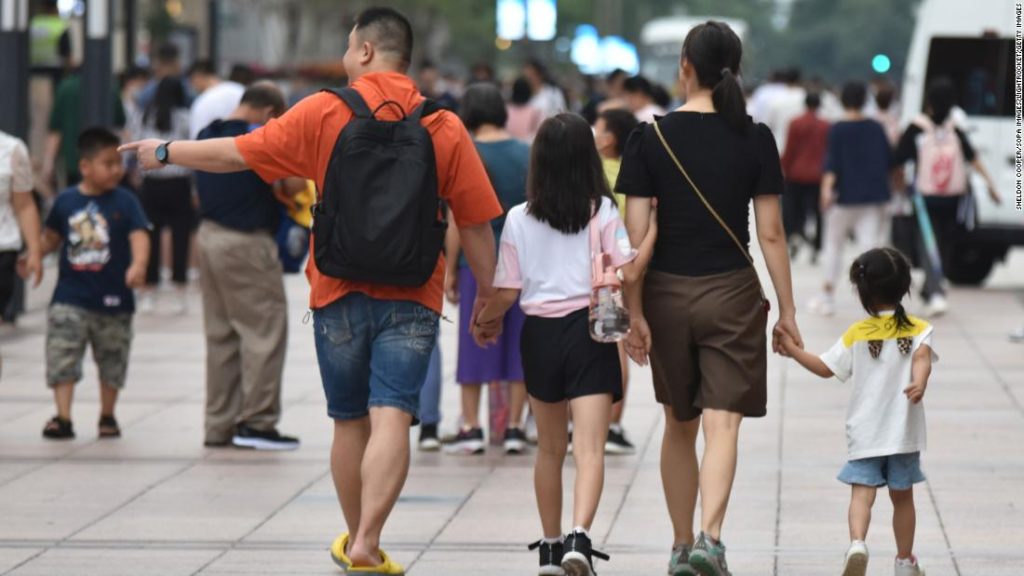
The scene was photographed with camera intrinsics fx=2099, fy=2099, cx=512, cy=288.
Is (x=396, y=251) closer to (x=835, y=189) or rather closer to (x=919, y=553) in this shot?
(x=919, y=553)

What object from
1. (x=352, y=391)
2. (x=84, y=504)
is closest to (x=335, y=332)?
(x=352, y=391)

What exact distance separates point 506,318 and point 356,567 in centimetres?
331

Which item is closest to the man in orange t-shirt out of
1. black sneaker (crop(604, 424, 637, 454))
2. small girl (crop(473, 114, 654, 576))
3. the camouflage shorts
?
small girl (crop(473, 114, 654, 576))

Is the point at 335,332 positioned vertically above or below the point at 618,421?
above

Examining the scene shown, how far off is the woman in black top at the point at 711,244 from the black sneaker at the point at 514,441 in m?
3.01

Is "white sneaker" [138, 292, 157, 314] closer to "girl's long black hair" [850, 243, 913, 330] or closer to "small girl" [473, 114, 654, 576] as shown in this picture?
"small girl" [473, 114, 654, 576]

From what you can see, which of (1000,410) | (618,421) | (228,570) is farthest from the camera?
(1000,410)

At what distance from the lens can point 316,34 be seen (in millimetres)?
64750

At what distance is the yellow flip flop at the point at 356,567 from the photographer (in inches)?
265

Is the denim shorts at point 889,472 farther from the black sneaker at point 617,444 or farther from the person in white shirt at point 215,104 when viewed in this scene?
the person in white shirt at point 215,104

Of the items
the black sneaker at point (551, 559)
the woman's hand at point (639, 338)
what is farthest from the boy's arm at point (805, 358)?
the black sneaker at point (551, 559)

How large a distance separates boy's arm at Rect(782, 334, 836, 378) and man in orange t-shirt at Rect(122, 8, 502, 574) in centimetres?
103

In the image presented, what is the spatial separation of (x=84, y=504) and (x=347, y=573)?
6.89 ft

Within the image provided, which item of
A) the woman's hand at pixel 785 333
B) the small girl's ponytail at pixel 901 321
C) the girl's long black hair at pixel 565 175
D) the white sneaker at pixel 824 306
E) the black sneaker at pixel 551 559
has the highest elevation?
the girl's long black hair at pixel 565 175
